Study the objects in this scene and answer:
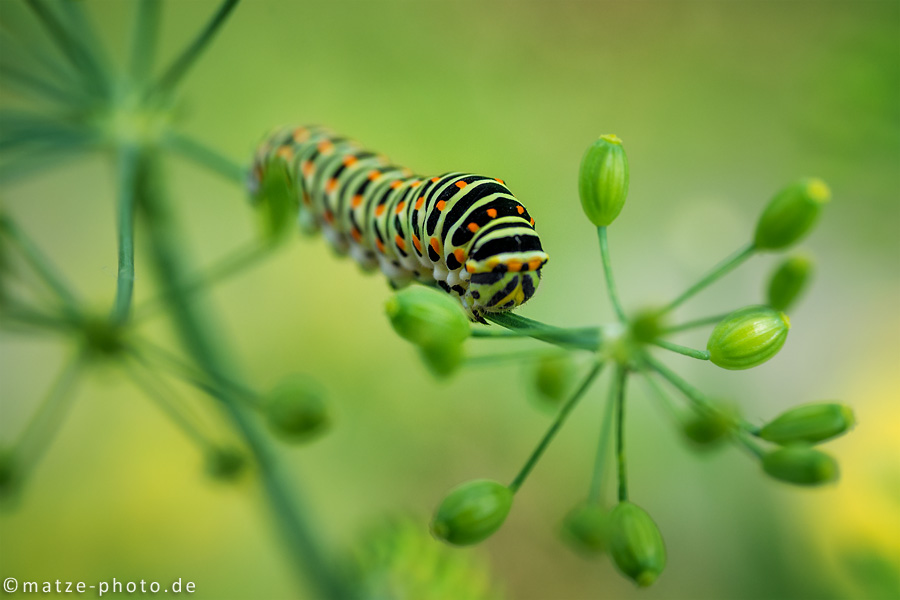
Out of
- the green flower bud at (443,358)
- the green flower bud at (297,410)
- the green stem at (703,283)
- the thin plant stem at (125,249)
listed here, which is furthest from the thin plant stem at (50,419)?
the green stem at (703,283)

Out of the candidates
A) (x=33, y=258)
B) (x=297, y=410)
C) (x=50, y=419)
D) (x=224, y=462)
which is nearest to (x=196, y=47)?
(x=33, y=258)

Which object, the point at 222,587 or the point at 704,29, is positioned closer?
the point at 222,587

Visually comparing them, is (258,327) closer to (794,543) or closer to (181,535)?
(181,535)

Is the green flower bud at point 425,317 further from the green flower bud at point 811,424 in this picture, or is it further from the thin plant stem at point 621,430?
the green flower bud at point 811,424

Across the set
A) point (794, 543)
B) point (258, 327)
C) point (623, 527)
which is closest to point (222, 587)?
point (258, 327)

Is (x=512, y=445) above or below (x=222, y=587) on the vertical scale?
above

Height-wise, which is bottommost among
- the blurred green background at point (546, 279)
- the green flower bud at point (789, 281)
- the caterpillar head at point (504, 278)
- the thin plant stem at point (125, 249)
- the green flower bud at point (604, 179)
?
the thin plant stem at point (125, 249)
